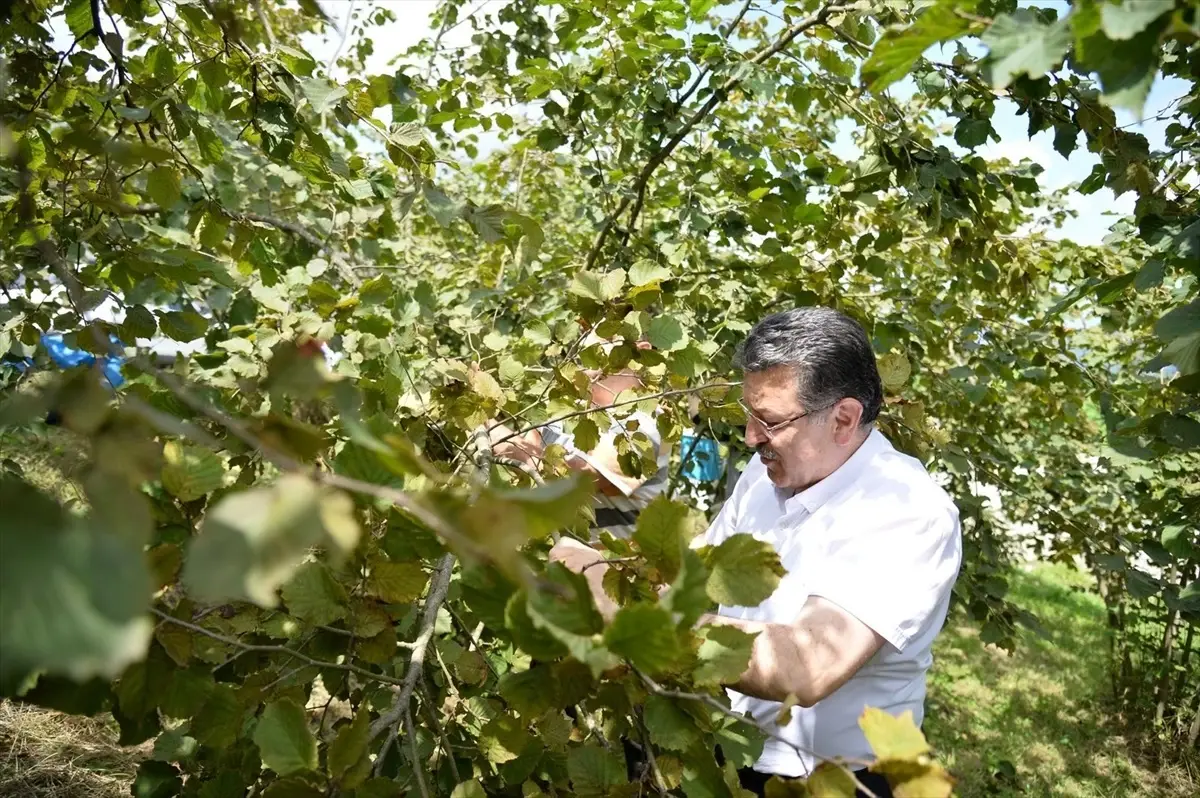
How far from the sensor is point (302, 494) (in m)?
0.47

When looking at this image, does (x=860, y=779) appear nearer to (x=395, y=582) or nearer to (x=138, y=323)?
(x=395, y=582)

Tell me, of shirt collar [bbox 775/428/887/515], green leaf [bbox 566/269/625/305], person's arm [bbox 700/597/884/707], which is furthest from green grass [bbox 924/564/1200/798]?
green leaf [bbox 566/269/625/305]

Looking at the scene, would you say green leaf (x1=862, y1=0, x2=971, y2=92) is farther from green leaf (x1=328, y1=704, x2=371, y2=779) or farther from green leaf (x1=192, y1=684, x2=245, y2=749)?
green leaf (x1=192, y1=684, x2=245, y2=749)

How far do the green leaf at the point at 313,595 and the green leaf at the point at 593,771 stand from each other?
1.27 feet

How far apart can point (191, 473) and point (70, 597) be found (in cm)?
59

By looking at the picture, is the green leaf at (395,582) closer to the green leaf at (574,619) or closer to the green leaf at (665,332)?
the green leaf at (574,619)

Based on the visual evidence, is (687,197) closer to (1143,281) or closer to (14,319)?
(1143,281)

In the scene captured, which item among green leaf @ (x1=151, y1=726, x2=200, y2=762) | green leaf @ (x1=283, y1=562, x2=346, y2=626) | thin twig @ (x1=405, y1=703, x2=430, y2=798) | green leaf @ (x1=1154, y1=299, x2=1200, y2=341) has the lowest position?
thin twig @ (x1=405, y1=703, x2=430, y2=798)

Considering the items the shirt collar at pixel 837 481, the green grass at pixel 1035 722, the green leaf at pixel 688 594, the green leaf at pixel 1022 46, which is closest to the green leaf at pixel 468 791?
the green leaf at pixel 688 594

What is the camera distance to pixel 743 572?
35.6 inches

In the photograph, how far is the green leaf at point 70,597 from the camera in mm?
361

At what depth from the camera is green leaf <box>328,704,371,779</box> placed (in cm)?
88

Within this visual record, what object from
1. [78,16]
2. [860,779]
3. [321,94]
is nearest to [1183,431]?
[860,779]

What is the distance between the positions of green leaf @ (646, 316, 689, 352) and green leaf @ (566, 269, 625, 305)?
110 mm
